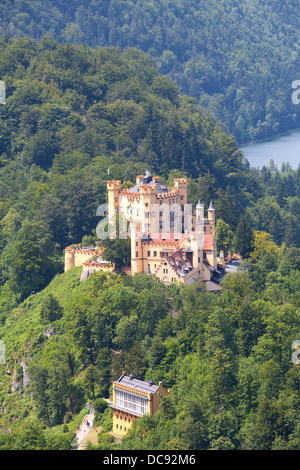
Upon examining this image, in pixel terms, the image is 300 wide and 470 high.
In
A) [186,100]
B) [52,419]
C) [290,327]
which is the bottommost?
[52,419]

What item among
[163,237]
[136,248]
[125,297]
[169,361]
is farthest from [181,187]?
[169,361]

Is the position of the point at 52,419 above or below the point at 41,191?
below

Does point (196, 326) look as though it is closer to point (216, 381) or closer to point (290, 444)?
point (216, 381)

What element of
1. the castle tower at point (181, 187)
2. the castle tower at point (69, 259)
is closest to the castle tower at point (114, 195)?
the castle tower at point (69, 259)

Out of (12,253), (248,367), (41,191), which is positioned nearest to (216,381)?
(248,367)

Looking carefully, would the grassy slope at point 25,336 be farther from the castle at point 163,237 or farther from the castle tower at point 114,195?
the castle tower at point 114,195
